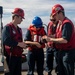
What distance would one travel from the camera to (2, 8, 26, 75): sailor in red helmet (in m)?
5.53

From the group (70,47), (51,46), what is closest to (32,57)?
(51,46)

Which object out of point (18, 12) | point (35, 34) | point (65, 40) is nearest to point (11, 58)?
point (18, 12)

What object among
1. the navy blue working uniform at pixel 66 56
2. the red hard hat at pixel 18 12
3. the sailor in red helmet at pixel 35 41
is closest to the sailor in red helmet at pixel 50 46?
the sailor in red helmet at pixel 35 41

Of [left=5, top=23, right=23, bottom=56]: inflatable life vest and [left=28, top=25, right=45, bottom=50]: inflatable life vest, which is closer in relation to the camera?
[left=5, top=23, right=23, bottom=56]: inflatable life vest

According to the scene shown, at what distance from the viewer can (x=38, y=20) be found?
21.7 ft

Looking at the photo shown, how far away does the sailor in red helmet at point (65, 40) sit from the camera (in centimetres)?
543

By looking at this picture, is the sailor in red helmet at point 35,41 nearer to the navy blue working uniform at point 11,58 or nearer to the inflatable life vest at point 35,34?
the inflatable life vest at point 35,34

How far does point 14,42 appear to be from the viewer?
5.56 meters

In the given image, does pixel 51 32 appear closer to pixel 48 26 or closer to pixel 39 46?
pixel 48 26

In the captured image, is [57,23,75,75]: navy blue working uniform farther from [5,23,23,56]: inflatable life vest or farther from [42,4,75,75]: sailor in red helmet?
[5,23,23,56]: inflatable life vest

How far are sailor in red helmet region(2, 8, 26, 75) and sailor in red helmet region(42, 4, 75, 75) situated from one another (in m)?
0.62

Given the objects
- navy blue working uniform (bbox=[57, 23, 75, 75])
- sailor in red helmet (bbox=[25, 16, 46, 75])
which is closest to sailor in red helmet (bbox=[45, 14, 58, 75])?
sailor in red helmet (bbox=[25, 16, 46, 75])

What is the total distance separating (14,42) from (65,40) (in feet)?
3.31

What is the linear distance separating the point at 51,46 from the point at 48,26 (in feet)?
1.82
